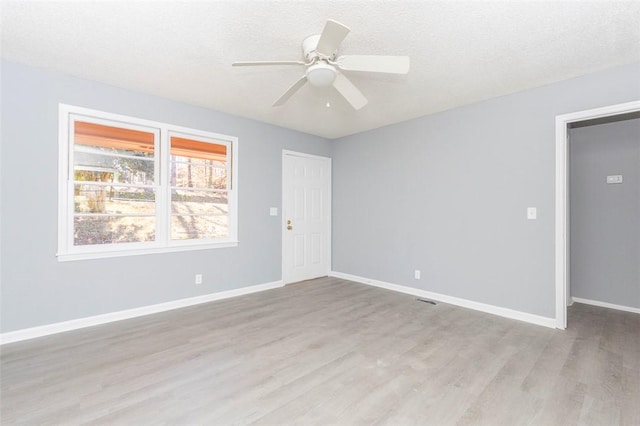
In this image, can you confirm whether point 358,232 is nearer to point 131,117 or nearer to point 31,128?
point 131,117

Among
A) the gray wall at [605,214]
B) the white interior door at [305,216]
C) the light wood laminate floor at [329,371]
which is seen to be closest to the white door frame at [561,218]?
the light wood laminate floor at [329,371]

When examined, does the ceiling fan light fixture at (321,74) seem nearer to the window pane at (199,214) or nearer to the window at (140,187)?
the window at (140,187)

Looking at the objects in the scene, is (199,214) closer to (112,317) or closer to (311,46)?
(112,317)

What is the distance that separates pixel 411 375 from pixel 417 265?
88.4 inches

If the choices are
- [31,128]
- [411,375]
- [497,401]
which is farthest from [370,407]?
[31,128]

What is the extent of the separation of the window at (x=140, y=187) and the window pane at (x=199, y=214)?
0.01 m

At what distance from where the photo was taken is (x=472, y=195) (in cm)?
370

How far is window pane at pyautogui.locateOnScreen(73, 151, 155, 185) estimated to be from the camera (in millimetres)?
3102

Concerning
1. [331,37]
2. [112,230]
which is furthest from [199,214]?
[331,37]

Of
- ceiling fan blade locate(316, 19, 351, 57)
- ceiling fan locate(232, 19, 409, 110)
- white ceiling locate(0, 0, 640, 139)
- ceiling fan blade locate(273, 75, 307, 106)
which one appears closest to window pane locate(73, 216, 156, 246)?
white ceiling locate(0, 0, 640, 139)

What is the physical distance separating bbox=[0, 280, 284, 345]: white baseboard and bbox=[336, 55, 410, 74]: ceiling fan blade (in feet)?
10.8

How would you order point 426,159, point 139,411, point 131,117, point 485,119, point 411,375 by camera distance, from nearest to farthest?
point 139,411, point 411,375, point 131,117, point 485,119, point 426,159

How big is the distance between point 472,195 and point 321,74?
2.57 m

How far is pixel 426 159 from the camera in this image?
13.6 ft
